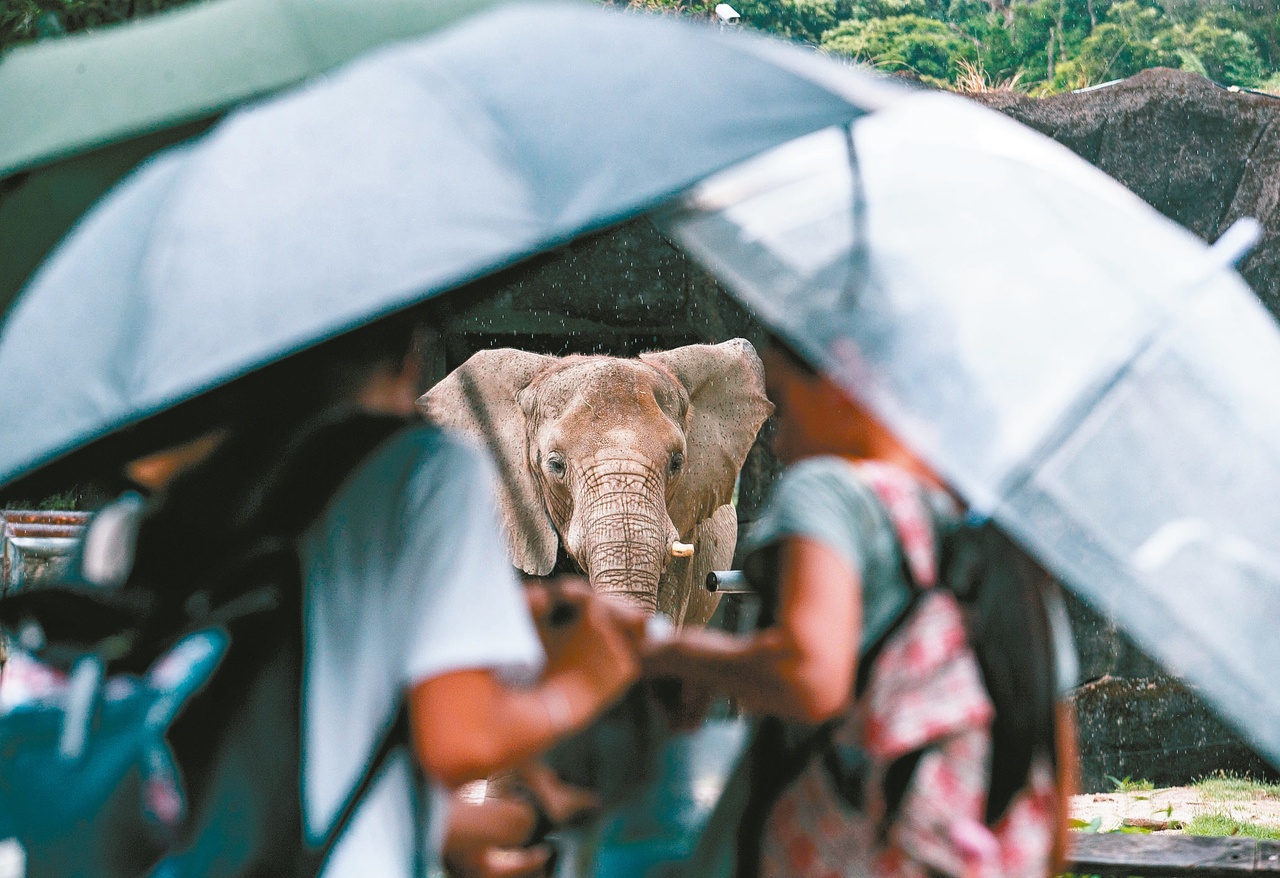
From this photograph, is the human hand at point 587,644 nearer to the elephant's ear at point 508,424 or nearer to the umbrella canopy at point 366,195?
the umbrella canopy at point 366,195

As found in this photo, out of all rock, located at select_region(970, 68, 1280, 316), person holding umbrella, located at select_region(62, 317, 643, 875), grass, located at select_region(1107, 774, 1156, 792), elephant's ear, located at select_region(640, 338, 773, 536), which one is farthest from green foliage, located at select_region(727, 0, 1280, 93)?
person holding umbrella, located at select_region(62, 317, 643, 875)

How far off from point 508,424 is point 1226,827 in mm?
3947

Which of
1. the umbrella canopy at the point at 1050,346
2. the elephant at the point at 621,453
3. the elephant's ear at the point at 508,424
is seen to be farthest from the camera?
the elephant's ear at the point at 508,424

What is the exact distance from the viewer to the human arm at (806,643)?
145 centimetres

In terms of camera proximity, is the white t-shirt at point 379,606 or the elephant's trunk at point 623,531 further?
the elephant's trunk at point 623,531

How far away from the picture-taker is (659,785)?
5.70 ft

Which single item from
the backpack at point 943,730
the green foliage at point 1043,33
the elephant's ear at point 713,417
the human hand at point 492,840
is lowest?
the green foliage at point 1043,33

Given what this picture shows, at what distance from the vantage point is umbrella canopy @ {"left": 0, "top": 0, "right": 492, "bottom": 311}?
151 centimetres

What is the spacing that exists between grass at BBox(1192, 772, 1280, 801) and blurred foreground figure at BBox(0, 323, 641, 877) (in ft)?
23.8

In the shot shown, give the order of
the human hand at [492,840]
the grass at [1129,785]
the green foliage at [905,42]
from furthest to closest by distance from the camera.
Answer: the green foliage at [905,42] → the grass at [1129,785] → the human hand at [492,840]

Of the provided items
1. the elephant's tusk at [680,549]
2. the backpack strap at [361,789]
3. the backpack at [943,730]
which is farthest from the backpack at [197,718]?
the elephant's tusk at [680,549]

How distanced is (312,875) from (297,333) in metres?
0.49

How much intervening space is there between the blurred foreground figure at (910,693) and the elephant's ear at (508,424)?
5825 mm

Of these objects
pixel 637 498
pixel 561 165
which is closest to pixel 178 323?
pixel 561 165
